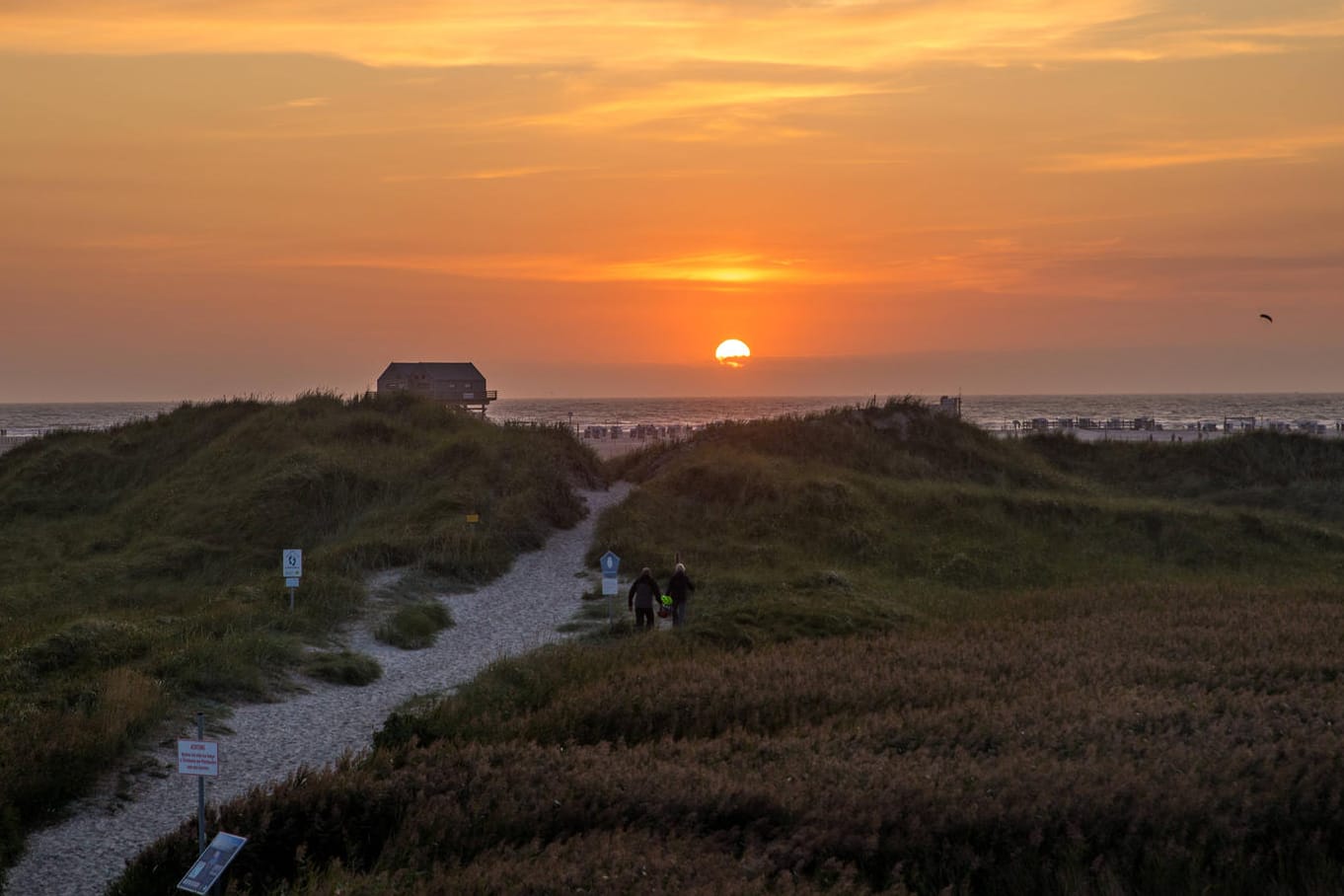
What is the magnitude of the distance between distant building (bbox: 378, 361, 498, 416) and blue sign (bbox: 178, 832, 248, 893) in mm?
84686

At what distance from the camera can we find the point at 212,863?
9.41 metres

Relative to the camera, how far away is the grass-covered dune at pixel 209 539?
16.0m

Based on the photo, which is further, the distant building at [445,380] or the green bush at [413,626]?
the distant building at [445,380]

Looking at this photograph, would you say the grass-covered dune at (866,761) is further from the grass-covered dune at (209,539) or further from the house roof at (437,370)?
the house roof at (437,370)

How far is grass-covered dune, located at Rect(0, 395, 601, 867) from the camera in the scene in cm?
1603

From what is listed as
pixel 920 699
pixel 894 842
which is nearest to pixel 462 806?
pixel 894 842

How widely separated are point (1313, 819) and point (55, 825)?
12.8m

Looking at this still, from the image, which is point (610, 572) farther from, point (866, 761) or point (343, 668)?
point (866, 761)

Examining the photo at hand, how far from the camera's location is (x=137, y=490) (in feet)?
150

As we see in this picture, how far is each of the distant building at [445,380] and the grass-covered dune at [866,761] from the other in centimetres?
6991

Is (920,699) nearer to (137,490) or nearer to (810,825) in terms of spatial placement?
(810,825)

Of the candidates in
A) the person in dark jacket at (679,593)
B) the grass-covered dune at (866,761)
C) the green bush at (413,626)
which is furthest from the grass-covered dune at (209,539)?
the person in dark jacket at (679,593)

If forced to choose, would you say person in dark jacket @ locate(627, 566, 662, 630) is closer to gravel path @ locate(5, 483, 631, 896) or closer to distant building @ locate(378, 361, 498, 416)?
gravel path @ locate(5, 483, 631, 896)

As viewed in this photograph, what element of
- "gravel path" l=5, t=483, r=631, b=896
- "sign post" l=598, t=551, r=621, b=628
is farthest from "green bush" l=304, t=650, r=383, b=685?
"sign post" l=598, t=551, r=621, b=628
